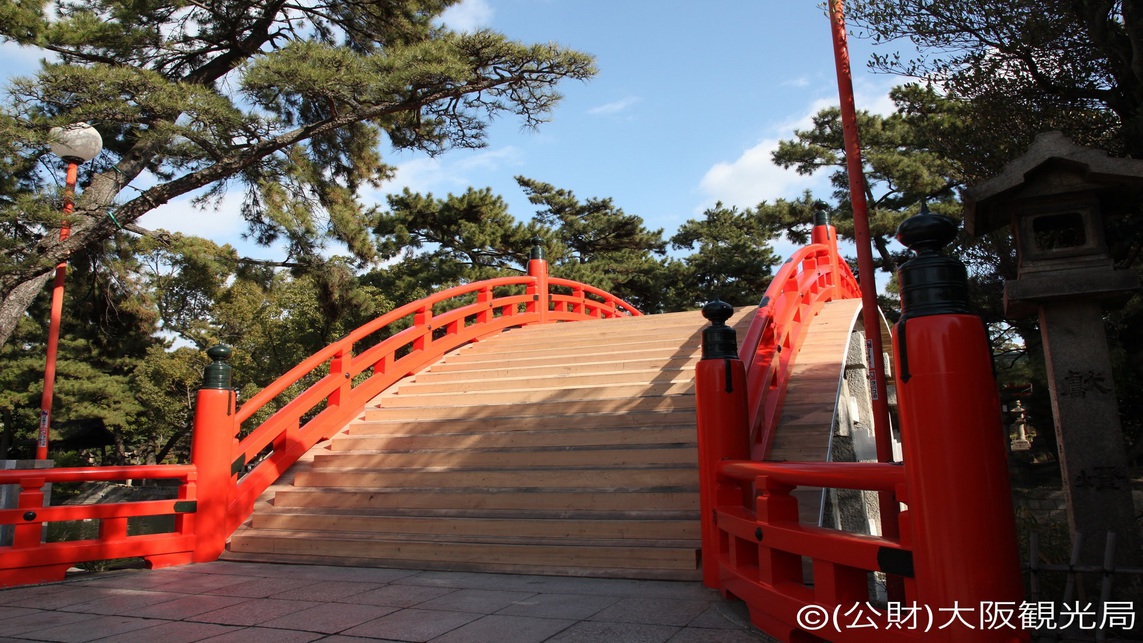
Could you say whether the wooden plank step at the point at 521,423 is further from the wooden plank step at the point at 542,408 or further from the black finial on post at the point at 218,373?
the black finial on post at the point at 218,373

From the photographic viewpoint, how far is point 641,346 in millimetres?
8633

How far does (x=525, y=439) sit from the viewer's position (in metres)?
6.14

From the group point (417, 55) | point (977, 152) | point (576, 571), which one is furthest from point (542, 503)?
point (417, 55)

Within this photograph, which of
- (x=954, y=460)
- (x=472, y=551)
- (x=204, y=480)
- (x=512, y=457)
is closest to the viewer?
(x=954, y=460)

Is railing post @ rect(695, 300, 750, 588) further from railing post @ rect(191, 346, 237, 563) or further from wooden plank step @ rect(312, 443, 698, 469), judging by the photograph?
railing post @ rect(191, 346, 237, 563)

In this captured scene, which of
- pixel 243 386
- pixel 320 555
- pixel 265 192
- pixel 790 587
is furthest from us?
pixel 243 386

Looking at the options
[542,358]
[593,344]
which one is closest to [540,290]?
[593,344]

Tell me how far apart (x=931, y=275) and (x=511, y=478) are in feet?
12.5

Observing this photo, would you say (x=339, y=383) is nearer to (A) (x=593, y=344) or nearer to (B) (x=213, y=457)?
(B) (x=213, y=457)

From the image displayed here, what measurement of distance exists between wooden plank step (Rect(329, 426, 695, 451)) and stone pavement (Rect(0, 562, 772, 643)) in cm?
167

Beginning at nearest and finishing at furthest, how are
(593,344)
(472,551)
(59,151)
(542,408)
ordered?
(472,551), (542,408), (59,151), (593,344)

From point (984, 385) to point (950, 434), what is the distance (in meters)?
0.19

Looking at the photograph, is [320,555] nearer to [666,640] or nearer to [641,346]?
[666,640]

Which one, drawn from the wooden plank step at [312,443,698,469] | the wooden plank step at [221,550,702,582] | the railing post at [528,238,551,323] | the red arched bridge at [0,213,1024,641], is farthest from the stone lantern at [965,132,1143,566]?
the railing post at [528,238,551,323]
